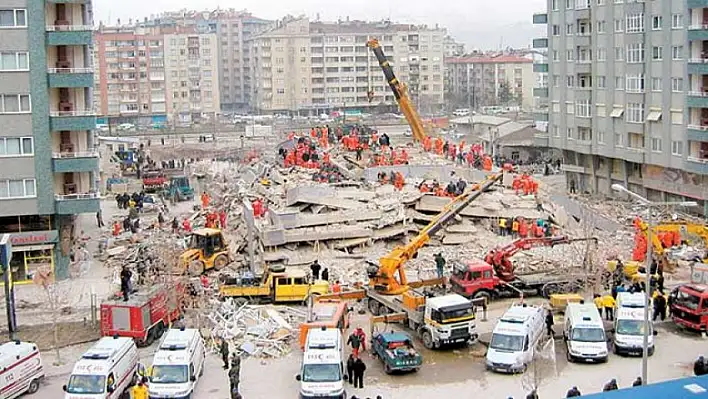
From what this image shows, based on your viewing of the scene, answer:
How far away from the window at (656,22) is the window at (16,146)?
1399 inches

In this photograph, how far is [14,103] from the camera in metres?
41.0

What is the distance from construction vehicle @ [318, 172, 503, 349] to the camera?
30812 mm

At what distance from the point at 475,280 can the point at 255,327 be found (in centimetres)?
859

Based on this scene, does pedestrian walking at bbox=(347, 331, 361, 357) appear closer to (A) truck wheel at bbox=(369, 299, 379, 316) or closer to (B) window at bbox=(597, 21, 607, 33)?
(A) truck wheel at bbox=(369, 299, 379, 316)

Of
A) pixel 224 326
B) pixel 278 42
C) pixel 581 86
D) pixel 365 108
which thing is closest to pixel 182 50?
pixel 278 42

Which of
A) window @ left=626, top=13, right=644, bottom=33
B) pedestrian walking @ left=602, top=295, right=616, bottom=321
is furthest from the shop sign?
window @ left=626, top=13, right=644, bottom=33

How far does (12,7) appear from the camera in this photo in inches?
1604

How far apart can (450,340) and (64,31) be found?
2242cm

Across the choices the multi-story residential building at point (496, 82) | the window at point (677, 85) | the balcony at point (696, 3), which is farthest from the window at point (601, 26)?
the multi-story residential building at point (496, 82)

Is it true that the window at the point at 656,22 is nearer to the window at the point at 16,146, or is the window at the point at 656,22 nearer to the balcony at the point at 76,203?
the balcony at the point at 76,203

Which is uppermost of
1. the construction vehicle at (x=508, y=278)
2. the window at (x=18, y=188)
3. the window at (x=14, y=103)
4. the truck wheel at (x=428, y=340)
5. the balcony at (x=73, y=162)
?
the window at (x=14, y=103)

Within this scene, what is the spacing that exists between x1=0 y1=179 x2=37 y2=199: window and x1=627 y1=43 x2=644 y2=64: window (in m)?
36.0

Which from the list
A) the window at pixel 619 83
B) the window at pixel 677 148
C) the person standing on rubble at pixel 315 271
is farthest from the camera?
the window at pixel 619 83

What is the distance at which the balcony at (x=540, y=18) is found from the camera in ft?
231
